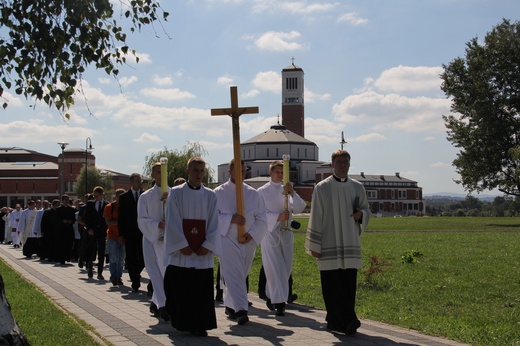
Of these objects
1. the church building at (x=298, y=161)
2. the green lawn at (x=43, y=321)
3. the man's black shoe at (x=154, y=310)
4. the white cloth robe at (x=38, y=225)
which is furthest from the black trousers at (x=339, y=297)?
the church building at (x=298, y=161)

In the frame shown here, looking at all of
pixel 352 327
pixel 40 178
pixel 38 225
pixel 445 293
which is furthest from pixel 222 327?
pixel 40 178

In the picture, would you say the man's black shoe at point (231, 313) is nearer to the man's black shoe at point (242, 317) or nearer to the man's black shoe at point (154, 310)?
the man's black shoe at point (242, 317)

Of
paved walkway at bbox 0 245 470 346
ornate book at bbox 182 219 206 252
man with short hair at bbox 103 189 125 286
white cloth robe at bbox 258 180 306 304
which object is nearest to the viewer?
paved walkway at bbox 0 245 470 346

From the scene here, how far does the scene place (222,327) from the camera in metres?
9.26

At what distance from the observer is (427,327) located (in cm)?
898

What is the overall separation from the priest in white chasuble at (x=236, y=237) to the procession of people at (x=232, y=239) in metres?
0.01

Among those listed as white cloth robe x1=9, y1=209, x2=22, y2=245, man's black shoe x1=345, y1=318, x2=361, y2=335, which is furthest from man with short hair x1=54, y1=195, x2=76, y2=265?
man's black shoe x1=345, y1=318, x2=361, y2=335

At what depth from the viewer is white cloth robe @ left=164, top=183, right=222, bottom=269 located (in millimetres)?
8641

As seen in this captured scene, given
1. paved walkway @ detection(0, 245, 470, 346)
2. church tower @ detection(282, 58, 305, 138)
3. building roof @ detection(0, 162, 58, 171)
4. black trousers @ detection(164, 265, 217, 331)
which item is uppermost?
church tower @ detection(282, 58, 305, 138)

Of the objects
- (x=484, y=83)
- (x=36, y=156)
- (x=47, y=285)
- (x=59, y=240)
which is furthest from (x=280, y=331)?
(x=36, y=156)

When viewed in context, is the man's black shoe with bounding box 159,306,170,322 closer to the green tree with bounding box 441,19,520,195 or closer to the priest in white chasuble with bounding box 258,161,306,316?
the priest in white chasuble with bounding box 258,161,306,316

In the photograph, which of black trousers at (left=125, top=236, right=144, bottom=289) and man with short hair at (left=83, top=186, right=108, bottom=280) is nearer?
black trousers at (left=125, top=236, right=144, bottom=289)

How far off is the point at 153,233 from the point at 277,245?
1843 mm

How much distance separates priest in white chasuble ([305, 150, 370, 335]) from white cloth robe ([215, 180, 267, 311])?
4.39ft
